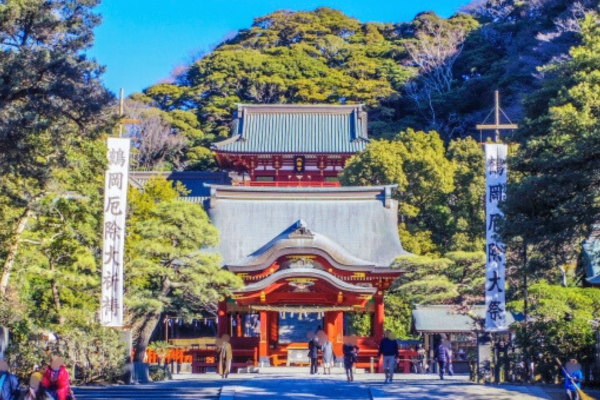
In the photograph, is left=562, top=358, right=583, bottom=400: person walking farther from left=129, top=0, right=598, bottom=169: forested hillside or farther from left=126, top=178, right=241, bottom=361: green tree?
left=129, top=0, right=598, bottom=169: forested hillside

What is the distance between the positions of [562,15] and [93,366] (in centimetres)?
3675

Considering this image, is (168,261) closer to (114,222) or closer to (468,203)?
(114,222)

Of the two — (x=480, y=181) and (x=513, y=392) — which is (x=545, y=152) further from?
(x=480, y=181)

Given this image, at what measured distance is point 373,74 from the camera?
185 feet

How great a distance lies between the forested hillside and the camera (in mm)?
51375

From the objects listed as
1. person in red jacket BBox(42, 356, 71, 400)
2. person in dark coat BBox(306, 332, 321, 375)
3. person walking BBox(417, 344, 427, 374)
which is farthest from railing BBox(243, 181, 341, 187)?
person in red jacket BBox(42, 356, 71, 400)

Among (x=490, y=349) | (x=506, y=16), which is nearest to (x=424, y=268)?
(x=490, y=349)

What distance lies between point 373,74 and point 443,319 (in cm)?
3356

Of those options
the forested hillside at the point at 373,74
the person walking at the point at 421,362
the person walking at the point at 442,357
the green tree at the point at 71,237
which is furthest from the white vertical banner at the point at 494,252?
the forested hillside at the point at 373,74

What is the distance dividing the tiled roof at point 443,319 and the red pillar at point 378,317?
154 cm

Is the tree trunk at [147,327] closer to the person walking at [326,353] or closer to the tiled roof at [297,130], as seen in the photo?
the person walking at [326,353]

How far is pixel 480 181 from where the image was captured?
101ft

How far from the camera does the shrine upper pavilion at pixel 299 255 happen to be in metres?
25.6

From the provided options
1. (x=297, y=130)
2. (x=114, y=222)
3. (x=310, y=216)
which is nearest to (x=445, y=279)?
(x=310, y=216)
